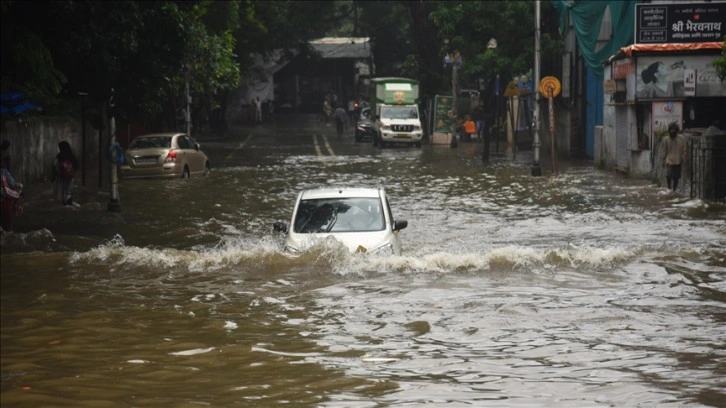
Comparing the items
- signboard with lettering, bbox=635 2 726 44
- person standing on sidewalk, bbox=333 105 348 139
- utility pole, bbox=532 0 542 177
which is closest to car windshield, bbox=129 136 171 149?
utility pole, bbox=532 0 542 177

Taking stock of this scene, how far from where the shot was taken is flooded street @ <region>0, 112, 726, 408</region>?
10.5 m

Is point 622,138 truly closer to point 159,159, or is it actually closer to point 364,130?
point 159,159

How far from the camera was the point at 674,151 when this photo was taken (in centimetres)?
2877

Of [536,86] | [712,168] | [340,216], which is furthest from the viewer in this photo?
[536,86]

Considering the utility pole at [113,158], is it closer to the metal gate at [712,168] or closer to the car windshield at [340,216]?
the car windshield at [340,216]

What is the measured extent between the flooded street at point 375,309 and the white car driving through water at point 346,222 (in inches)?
8.8

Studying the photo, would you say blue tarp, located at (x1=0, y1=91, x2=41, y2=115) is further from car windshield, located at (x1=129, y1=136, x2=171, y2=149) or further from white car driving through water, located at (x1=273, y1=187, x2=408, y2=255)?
car windshield, located at (x1=129, y1=136, x2=171, y2=149)

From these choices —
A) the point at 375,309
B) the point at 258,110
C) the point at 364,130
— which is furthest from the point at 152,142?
the point at 258,110

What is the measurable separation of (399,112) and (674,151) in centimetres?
3005

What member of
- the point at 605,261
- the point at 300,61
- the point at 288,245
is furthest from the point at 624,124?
the point at 300,61

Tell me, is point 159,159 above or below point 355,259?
above

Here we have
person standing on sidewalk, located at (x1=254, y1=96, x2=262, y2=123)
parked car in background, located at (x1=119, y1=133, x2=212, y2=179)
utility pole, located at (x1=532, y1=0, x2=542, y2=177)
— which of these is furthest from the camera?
person standing on sidewalk, located at (x1=254, y1=96, x2=262, y2=123)

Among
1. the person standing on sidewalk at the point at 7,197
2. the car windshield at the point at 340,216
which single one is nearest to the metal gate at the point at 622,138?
the car windshield at the point at 340,216

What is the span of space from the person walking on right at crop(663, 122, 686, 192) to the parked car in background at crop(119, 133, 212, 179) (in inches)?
579
